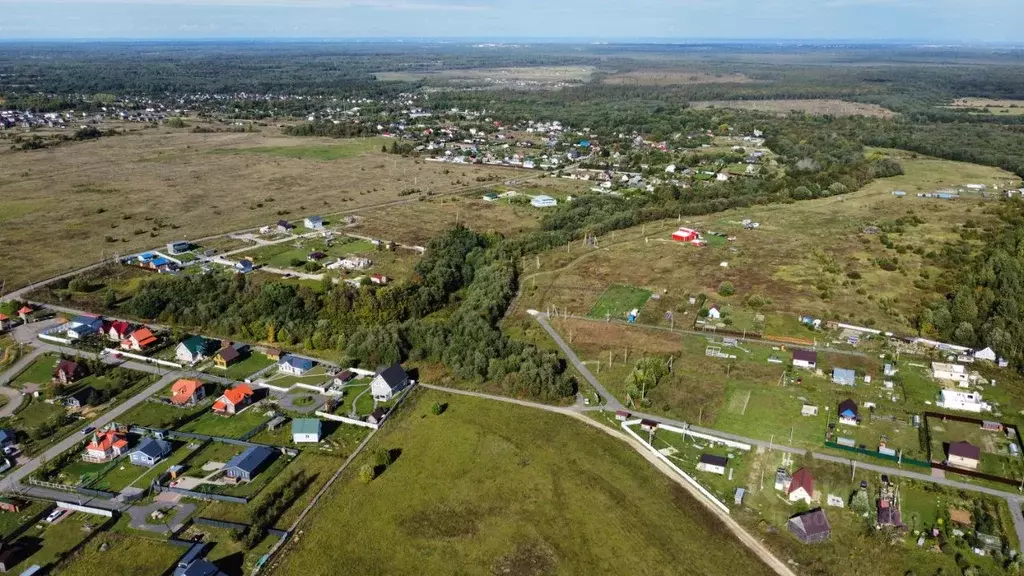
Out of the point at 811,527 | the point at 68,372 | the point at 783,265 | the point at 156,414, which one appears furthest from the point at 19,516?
the point at 783,265

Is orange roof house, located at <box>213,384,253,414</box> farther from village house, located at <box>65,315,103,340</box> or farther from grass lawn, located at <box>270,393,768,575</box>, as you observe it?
village house, located at <box>65,315,103,340</box>

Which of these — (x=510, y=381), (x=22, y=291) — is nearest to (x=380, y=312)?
(x=510, y=381)

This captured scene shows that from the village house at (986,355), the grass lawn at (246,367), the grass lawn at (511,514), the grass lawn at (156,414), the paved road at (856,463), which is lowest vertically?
the grass lawn at (511,514)

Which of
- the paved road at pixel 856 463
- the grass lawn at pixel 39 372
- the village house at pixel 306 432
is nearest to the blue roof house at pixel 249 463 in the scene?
the village house at pixel 306 432

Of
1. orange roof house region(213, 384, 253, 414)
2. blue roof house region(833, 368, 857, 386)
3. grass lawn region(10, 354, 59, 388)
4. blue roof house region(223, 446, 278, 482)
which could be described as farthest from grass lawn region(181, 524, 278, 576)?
blue roof house region(833, 368, 857, 386)

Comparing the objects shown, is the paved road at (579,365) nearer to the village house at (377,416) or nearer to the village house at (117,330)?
the village house at (377,416)
